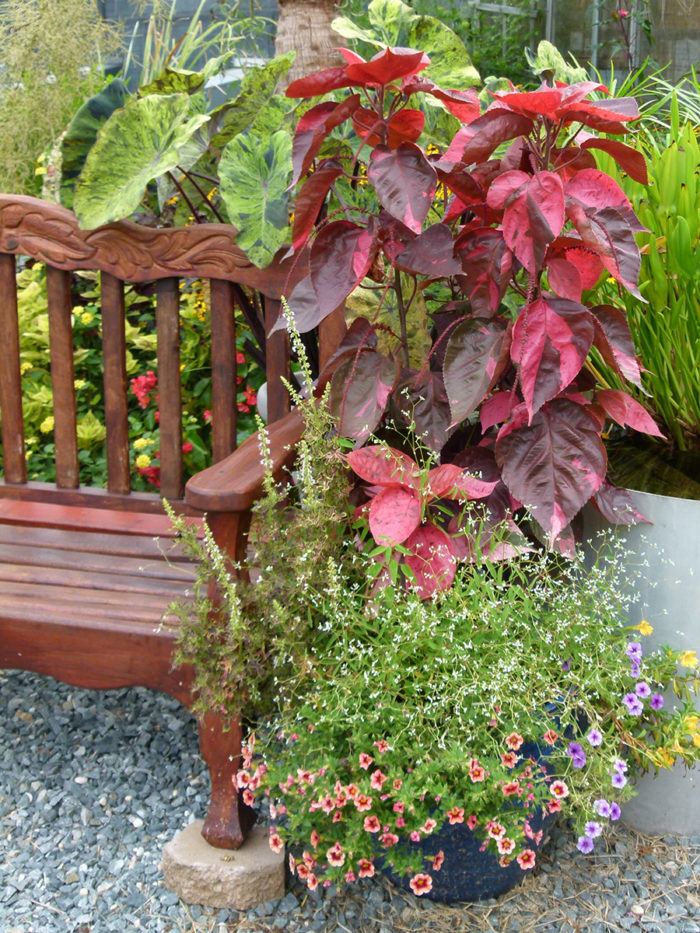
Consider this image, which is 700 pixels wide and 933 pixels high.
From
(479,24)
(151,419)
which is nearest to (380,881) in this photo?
(151,419)

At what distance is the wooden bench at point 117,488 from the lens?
5.61 ft

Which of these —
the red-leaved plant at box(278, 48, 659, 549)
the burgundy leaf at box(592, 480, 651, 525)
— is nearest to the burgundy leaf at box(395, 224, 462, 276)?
the red-leaved plant at box(278, 48, 659, 549)

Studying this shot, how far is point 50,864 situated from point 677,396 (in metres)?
1.58

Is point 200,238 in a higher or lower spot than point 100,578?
higher

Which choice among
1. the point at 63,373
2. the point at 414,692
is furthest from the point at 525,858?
the point at 63,373

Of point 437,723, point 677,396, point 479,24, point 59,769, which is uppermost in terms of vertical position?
point 479,24

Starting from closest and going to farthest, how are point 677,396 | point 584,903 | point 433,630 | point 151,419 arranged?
point 433,630 < point 584,903 < point 677,396 < point 151,419

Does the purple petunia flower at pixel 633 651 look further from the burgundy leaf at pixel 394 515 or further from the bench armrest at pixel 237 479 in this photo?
the bench armrest at pixel 237 479

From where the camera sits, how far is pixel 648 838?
73.8 inches

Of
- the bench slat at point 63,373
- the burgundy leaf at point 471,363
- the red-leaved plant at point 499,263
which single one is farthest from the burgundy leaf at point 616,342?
the bench slat at point 63,373

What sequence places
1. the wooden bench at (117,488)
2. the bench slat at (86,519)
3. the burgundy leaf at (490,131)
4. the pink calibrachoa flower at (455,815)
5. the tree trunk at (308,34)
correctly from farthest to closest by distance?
1. the tree trunk at (308,34)
2. the bench slat at (86,519)
3. the wooden bench at (117,488)
4. the burgundy leaf at (490,131)
5. the pink calibrachoa flower at (455,815)

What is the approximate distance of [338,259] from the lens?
5.46ft

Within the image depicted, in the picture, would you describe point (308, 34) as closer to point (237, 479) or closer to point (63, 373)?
point (63, 373)

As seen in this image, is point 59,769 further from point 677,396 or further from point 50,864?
point 677,396
